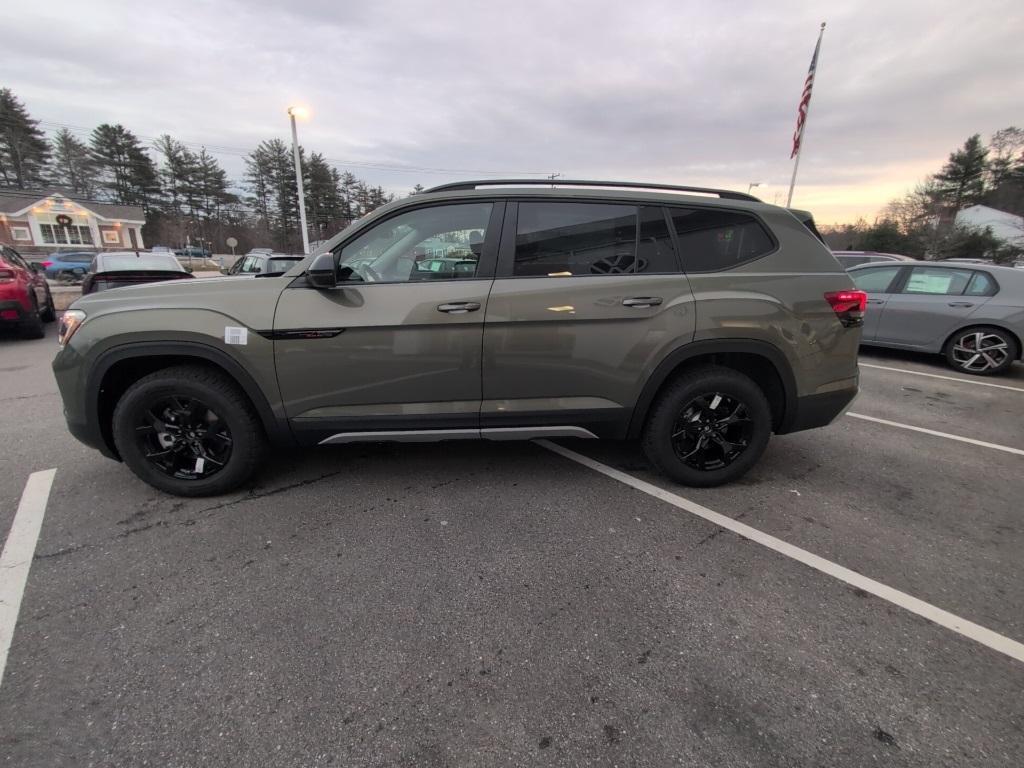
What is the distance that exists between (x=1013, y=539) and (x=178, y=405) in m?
5.01

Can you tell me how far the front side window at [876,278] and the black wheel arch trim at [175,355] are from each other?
863 cm

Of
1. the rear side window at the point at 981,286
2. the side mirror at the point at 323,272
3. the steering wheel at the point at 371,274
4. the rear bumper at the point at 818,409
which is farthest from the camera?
the rear side window at the point at 981,286

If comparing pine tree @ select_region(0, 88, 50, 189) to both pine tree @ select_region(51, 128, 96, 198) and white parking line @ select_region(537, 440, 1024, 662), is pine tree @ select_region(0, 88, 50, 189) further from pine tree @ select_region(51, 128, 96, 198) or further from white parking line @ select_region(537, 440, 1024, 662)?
white parking line @ select_region(537, 440, 1024, 662)

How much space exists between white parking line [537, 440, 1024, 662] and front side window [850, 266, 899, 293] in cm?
679

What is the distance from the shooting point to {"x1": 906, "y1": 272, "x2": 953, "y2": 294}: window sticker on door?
730cm

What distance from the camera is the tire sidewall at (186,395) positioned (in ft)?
9.42

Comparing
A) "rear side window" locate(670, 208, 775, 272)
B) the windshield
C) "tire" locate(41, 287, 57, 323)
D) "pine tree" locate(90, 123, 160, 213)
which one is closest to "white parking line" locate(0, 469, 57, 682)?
"rear side window" locate(670, 208, 775, 272)

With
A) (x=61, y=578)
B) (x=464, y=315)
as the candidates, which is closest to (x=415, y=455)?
(x=464, y=315)

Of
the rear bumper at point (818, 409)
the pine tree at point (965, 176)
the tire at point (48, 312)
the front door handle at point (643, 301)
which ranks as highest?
the pine tree at point (965, 176)

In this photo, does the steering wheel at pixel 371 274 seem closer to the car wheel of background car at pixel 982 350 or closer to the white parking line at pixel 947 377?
the white parking line at pixel 947 377

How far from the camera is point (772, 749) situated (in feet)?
5.23

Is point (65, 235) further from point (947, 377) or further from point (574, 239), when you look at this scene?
point (947, 377)

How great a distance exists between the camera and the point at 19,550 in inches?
101

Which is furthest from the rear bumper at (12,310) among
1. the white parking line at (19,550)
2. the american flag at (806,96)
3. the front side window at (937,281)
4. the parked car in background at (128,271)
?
the american flag at (806,96)
